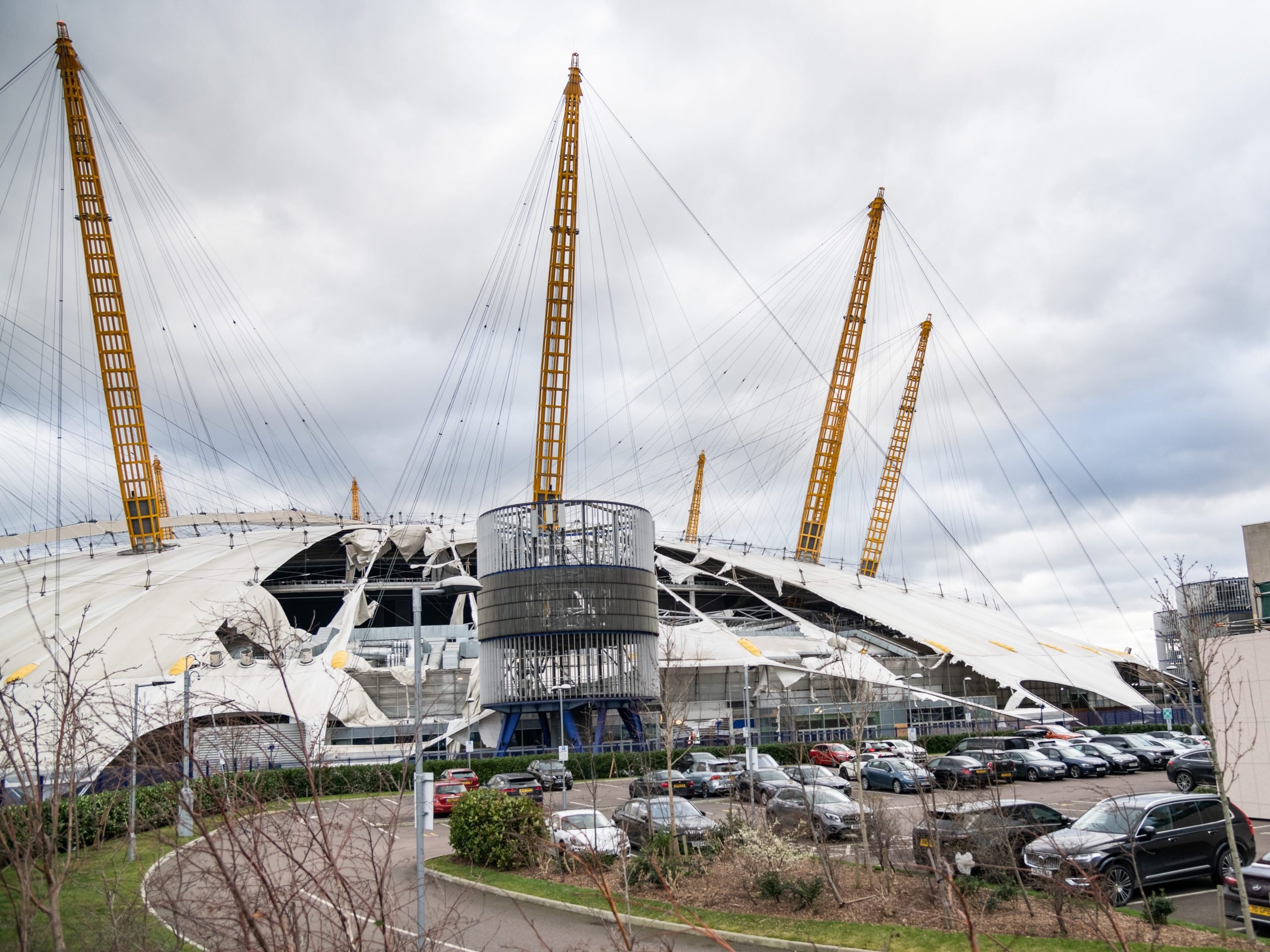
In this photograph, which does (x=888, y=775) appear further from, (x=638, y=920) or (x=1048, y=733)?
(x=638, y=920)

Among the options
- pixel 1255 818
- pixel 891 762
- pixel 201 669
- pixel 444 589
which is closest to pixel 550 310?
pixel 444 589

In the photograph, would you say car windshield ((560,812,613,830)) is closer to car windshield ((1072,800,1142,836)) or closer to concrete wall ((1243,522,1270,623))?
car windshield ((1072,800,1142,836))

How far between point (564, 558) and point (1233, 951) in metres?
36.0

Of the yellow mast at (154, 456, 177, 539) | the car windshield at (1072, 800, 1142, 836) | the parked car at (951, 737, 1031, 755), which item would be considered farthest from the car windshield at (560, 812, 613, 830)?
the yellow mast at (154, 456, 177, 539)

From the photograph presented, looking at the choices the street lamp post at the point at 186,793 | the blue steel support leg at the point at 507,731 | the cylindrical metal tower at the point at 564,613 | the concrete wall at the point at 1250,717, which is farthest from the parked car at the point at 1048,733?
the street lamp post at the point at 186,793

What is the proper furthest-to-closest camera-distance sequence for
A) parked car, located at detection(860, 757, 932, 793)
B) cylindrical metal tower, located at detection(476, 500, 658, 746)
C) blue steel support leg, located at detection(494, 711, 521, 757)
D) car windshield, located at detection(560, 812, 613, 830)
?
blue steel support leg, located at detection(494, 711, 521, 757), cylindrical metal tower, located at detection(476, 500, 658, 746), parked car, located at detection(860, 757, 932, 793), car windshield, located at detection(560, 812, 613, 830)

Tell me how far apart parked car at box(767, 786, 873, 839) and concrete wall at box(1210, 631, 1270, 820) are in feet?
27.2

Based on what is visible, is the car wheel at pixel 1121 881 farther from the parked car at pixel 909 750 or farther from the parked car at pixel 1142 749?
the parked car at pixel 1142 749

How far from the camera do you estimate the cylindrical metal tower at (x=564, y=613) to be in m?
46.7

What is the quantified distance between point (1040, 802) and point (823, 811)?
585 centimetres

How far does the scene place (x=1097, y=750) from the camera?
41594 millimetres

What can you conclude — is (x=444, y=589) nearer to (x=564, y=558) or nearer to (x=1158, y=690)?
(x=564, y=558)

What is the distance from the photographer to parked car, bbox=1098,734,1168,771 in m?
42.2

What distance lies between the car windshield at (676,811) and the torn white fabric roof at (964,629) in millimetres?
40582
